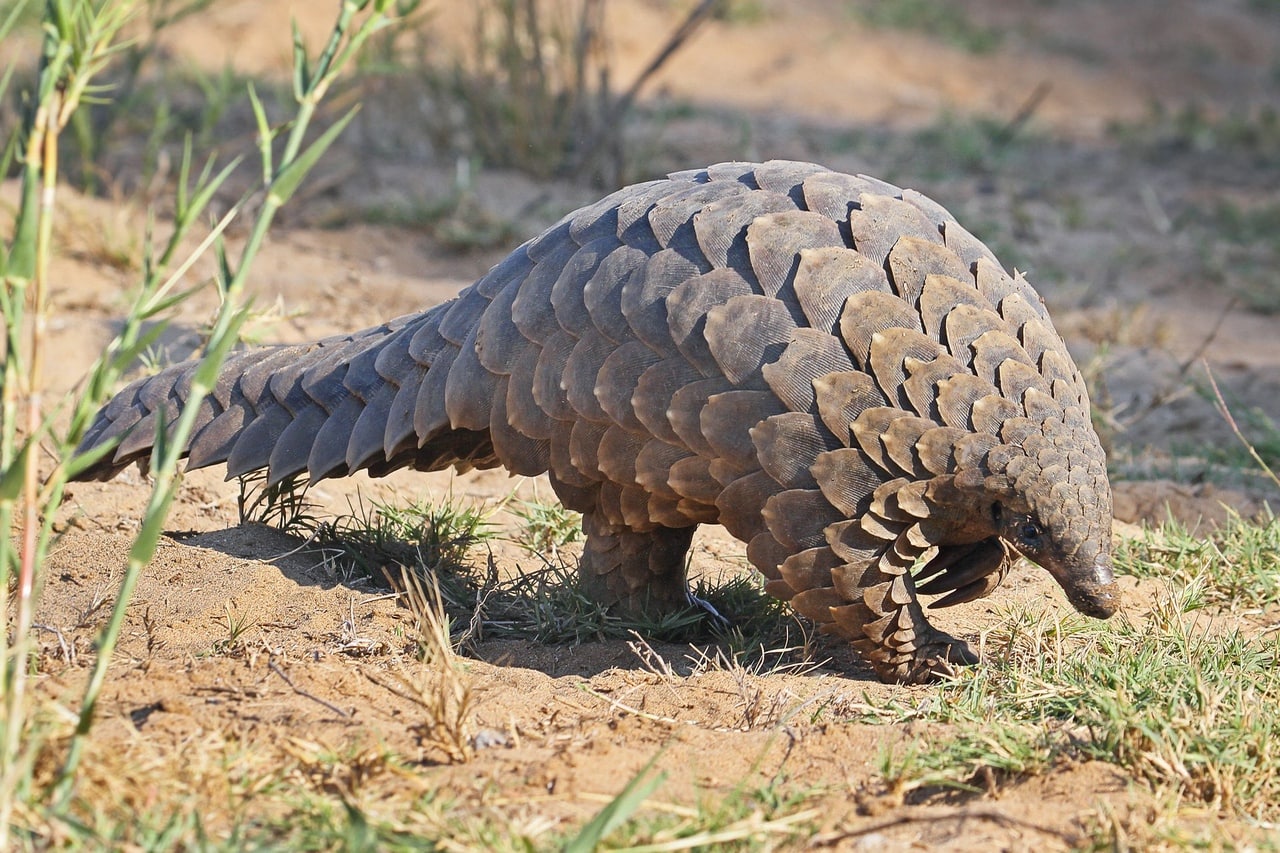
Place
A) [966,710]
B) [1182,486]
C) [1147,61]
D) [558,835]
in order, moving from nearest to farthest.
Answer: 1. [558,835]
2. [966,710]
3. [1182,486]
4. [1147,61]

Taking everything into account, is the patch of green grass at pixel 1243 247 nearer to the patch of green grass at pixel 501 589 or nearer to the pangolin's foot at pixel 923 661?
the patch of green grass at pixel 501 589

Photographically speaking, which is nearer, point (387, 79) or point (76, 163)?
point (76, 163)

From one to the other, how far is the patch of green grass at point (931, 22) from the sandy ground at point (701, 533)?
256 millimetres

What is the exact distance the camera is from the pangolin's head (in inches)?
106

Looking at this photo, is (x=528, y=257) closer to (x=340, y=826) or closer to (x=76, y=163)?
(x=340, y=826)

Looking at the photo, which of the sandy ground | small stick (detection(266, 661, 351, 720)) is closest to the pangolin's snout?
the sandy ground

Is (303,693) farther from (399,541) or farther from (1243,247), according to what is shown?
(1243,247)

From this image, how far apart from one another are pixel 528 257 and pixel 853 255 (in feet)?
2.41

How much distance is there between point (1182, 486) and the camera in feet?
14.6

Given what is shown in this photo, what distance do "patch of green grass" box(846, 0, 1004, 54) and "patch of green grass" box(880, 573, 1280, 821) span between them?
10.5 metres

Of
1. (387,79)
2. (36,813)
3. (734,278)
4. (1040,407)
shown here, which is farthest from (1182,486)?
(387,79)

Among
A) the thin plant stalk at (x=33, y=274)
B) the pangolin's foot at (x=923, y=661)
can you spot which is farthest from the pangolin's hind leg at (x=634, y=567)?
the thin plant stalk at (x=33, y=274)

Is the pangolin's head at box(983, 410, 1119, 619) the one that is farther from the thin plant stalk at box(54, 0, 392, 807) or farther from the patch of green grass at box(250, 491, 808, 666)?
the thin plant stalk at box(54, 0, 392, 807)

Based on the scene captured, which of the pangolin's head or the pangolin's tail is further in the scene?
the pangolin's tail
